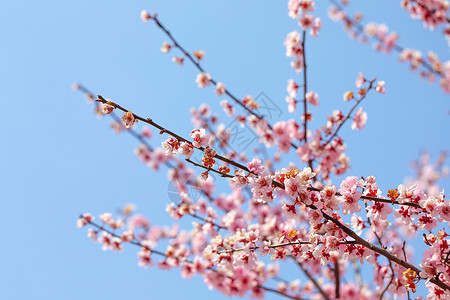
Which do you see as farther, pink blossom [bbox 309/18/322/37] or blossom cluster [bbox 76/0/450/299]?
pink blossom [bbox 309/18/322/37]

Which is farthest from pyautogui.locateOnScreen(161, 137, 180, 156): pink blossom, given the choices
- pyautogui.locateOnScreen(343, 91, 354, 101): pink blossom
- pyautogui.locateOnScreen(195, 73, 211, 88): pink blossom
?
pyautogui.locateOnScreen(195, 73, 211, 88): pink blossom

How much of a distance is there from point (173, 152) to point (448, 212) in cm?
243

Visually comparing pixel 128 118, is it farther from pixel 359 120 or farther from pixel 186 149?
pixel 359 120

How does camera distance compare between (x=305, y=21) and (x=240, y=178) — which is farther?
(x=305, y=21)

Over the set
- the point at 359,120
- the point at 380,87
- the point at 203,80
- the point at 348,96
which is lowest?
the point at 348,96

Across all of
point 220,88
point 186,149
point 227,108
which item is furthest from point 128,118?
point 227,108

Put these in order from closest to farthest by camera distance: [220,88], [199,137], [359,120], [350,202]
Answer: [199,137] < [350,202] < [359,120] < [220,88]

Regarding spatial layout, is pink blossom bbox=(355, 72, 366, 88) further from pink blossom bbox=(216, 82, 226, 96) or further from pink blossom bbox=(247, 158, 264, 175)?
pink blossom bbox=(247, 158, 264, 175)

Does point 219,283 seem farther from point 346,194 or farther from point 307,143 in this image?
point 346,194

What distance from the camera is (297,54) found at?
5.55 meters

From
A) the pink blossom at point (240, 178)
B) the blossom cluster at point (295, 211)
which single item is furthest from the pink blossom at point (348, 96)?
the pink blossom at point (240, 178)

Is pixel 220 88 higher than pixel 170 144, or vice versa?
pixel 220 88

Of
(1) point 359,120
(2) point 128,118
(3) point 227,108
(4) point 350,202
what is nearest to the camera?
(2) point 128,118

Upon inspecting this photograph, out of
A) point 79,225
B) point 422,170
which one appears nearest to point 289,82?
point 79,225
